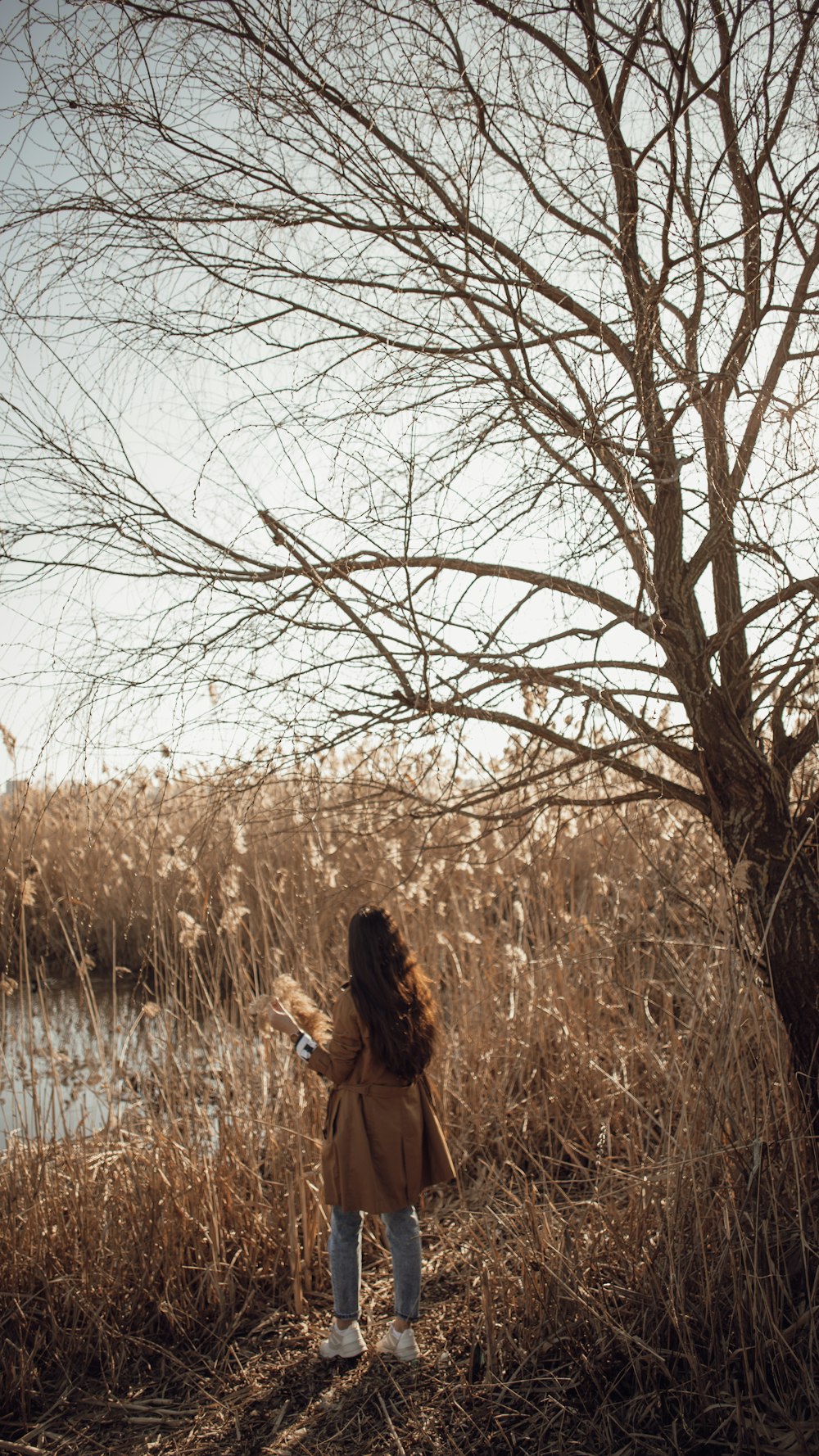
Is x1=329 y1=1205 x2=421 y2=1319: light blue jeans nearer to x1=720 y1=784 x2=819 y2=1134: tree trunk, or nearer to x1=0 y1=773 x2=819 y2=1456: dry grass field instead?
x1=0 y1=773 x2=819 y2=1456: dry grass field

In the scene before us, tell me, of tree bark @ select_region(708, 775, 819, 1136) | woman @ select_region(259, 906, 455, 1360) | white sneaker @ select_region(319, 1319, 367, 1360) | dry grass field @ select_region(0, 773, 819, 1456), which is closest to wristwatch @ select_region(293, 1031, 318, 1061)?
woman @ select_region(259, 906, 455, 1360)

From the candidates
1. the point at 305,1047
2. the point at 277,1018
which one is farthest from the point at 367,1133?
the point at 277,1018

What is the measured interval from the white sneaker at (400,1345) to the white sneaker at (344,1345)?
58 mm

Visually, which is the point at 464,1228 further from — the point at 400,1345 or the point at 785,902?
the point at 785,902

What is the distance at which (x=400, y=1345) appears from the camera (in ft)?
9.21

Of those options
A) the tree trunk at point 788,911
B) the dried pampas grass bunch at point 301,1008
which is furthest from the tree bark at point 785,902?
the dried pampas grass bunch at point 301,1008

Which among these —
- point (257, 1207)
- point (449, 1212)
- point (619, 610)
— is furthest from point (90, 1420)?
point (619, 610)

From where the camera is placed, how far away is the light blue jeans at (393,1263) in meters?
2.86

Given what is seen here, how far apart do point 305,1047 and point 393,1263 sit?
2.11 ft

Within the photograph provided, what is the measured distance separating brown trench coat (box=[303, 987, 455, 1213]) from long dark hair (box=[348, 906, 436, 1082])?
0.04 metres

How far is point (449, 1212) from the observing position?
12.0ft

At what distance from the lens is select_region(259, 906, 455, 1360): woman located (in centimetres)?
286

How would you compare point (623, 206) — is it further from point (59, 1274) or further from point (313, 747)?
point (59, 1274)

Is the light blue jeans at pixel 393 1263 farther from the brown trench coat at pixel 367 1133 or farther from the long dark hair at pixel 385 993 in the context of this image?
the long dark hair at pixel 385 993
